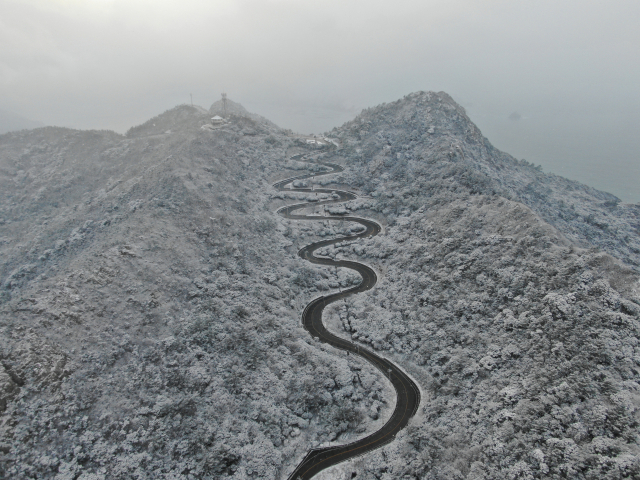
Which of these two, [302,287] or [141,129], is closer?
[302,287]

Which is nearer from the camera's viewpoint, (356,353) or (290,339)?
(290,339)

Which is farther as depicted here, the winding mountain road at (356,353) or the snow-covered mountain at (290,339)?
the winding mountain road at (356,353)

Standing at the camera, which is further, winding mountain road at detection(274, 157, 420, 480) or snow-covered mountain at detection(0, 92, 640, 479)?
winding mountain road at detection(274, 157, 420, 480)

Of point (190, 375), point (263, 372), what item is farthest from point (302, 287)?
point (190, 375)

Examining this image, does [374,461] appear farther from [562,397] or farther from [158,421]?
[158,421]
